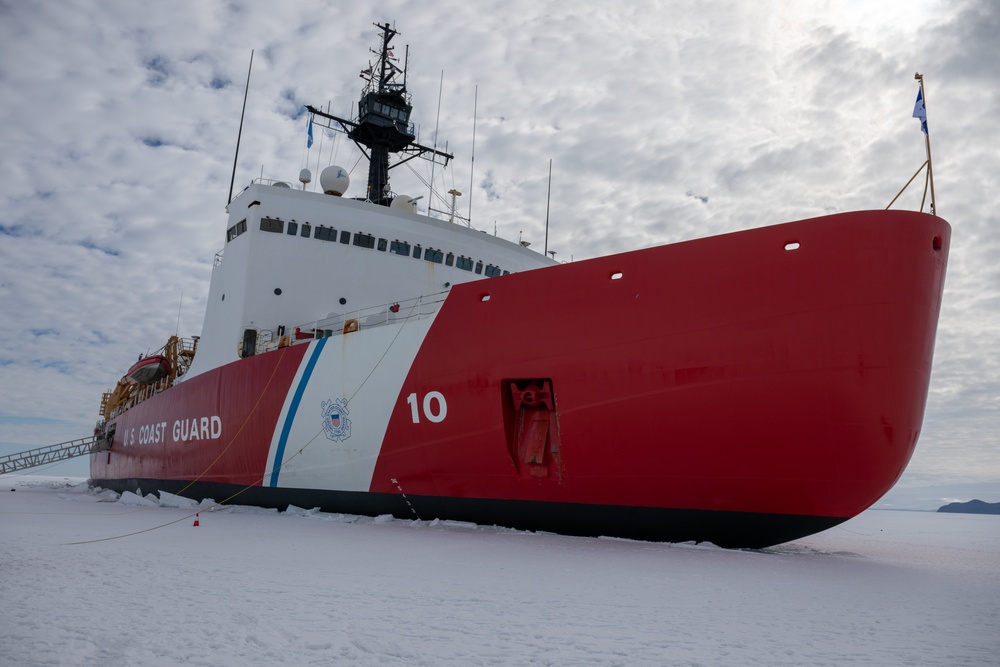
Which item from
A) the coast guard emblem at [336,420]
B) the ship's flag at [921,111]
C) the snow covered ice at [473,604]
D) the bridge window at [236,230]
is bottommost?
the snow covered ice at [473,604]

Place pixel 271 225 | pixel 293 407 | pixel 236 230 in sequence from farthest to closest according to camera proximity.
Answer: pixel 236 230, pixel 271 225, pixel 293 407

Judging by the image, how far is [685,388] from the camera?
677 cm

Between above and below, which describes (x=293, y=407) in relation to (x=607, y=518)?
above

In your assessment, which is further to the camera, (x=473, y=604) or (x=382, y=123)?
(x=382, y=123)

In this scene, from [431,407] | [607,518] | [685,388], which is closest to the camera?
[685,388]

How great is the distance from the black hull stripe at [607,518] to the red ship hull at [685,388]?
26mm

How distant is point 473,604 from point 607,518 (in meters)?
3.74

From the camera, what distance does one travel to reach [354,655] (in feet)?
9.43

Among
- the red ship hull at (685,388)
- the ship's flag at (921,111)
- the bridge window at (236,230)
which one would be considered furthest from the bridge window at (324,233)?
the ship's flag at (921,111)

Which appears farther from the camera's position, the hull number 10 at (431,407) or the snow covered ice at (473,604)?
the hull number 10 at (431,407)

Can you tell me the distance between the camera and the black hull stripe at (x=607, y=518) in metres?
6.80

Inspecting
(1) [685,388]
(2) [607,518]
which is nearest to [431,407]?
(2) [607,518]

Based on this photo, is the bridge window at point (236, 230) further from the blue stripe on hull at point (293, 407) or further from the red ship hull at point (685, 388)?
the red ship hull at point (685, 388)

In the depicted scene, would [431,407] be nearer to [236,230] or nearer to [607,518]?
[607,518]
